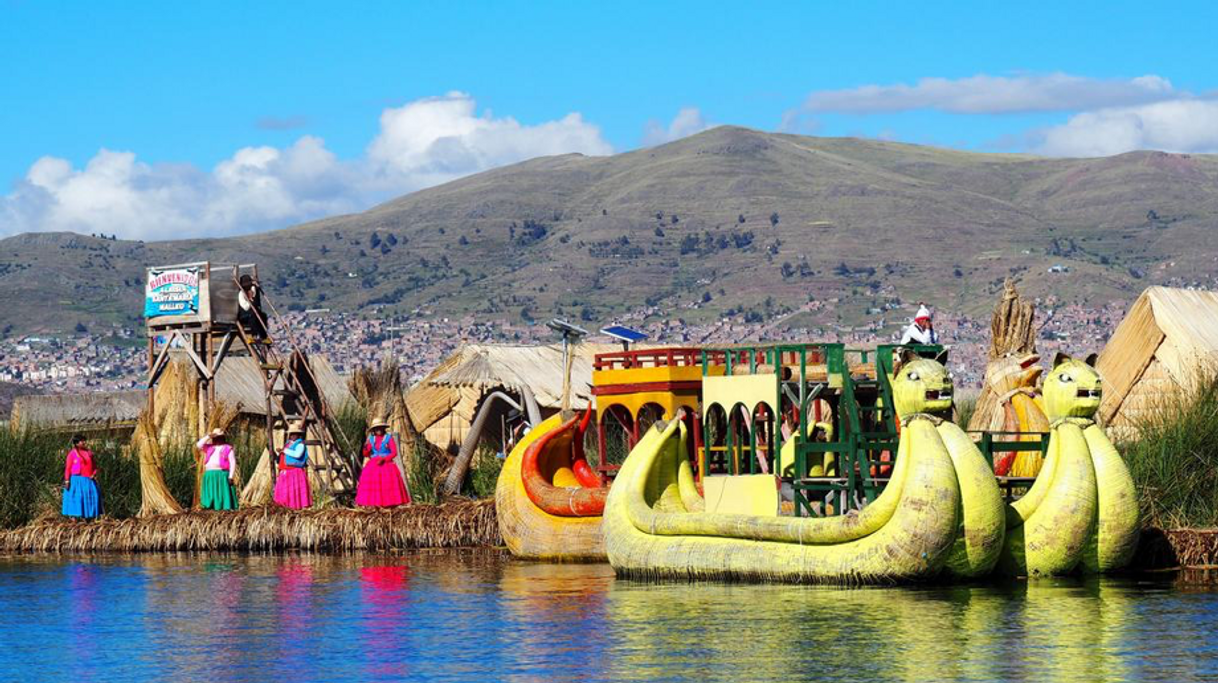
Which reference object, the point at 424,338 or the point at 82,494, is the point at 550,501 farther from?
the point at 424,338

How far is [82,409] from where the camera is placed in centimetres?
4691

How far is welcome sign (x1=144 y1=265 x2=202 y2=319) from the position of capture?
32.0m

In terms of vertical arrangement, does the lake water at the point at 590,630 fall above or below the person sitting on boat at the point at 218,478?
below

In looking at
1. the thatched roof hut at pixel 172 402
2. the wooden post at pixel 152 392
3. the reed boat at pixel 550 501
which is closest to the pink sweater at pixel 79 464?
the wooden post at pixel 152 392

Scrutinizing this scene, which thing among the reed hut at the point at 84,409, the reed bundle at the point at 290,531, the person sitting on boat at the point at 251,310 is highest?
the person sitting on boat at the point at 251,310

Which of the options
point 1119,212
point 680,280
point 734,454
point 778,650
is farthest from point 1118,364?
point 1119,212

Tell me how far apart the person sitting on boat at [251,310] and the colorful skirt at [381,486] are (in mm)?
5223

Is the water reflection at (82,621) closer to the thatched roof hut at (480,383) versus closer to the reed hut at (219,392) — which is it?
the reed hut at (219,392)

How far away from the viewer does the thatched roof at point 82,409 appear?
4292 centimetres

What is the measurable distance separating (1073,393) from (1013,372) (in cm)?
347

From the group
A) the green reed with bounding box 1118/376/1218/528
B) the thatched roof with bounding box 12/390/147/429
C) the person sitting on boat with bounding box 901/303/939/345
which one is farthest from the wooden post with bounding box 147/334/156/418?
the green reed with bounding box 1118/376/1218/528

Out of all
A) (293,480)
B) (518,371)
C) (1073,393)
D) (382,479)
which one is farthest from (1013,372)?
(518,371)

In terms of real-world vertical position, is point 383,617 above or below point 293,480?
below

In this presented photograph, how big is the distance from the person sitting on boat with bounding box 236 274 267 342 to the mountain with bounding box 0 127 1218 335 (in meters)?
84.5
